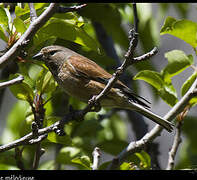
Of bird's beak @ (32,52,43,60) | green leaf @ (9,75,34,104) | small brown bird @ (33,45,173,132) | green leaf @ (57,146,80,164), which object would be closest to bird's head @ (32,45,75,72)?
small brown bird @ (33,45,173,132)

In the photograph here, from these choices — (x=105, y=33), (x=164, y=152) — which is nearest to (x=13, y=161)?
(x=105, y=33)

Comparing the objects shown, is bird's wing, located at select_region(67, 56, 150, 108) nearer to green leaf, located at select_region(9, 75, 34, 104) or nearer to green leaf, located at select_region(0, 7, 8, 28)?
green leaf, located at select_region(9, 75, 34, 104)

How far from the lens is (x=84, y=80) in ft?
15.1

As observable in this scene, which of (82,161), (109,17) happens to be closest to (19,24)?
(82,161)

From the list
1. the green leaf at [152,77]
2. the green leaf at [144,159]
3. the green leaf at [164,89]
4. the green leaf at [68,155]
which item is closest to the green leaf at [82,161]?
the green leaf at [68,155]

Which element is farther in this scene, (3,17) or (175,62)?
(175,62)

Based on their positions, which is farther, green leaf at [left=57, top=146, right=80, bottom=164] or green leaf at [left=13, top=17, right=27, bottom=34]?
green leaf at [left=57, top=146, right=80, bottom=164]

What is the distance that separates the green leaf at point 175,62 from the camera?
4160 millimetres

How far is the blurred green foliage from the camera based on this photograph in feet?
12.5

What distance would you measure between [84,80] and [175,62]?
3.55ft

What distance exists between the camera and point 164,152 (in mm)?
6945

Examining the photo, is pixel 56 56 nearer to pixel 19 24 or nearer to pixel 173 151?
pixel 19 24

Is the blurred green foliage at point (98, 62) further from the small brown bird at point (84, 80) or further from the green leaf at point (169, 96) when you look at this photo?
the small brown bird at point (84, 80)
